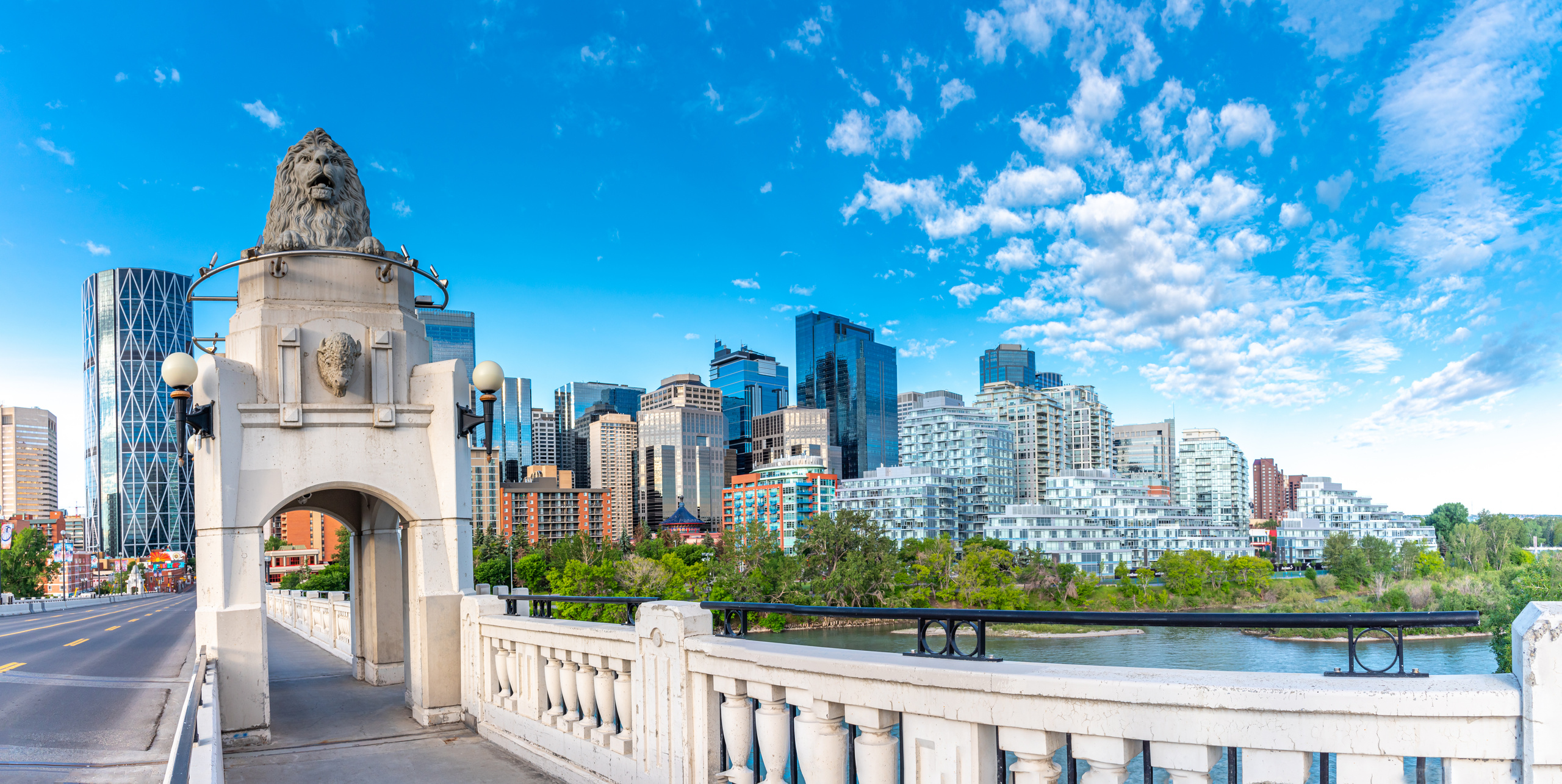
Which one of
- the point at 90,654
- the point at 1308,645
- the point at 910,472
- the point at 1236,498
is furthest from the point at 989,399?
the point at 90,654

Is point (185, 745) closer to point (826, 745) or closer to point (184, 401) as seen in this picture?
point (826, 745)

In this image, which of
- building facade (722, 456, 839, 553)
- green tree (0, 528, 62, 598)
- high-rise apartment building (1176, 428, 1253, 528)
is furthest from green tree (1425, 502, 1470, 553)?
green tree (0, 528, 62, 598)

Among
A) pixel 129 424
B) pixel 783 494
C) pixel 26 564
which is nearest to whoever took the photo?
pixel 26 564

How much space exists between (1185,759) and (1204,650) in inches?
1839

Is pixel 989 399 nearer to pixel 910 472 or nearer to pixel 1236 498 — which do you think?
pixel 1236 498

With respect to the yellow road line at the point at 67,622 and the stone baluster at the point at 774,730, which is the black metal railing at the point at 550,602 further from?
the yellow road line at the point at 67,622

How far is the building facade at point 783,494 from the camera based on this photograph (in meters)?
134

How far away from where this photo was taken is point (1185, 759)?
2.96 metres

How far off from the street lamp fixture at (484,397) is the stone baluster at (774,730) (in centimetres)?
542

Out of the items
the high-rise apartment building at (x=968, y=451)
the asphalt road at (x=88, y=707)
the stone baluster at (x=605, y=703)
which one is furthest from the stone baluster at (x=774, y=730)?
the high-rise apartment building at (x=968, y=451)

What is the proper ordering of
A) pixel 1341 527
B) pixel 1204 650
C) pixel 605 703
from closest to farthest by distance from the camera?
pixel 605 703, pixel 1204 650, pixel 1341 527

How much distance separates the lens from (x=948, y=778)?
3.41m

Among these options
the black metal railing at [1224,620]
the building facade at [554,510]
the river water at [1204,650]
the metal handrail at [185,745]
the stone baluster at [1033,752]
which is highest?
the black metal railing at [1224,620]

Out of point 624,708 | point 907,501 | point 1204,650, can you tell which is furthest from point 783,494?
point 624,708
